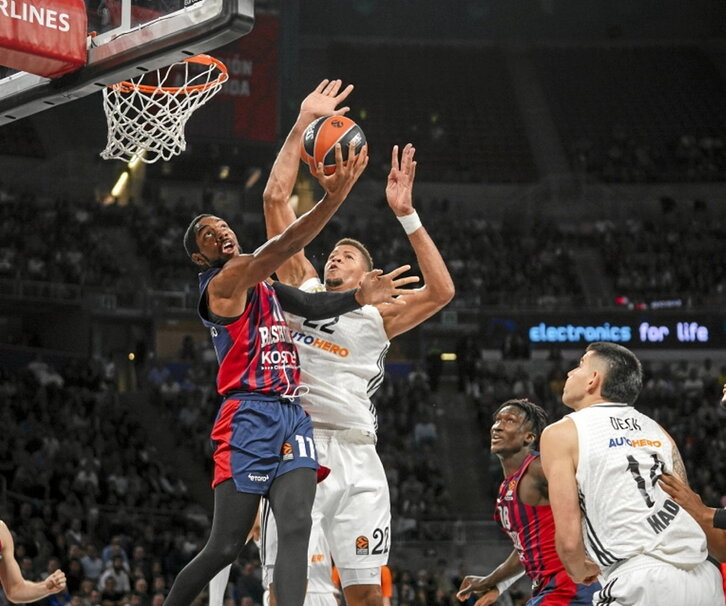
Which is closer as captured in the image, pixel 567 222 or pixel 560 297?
pixel 560 297

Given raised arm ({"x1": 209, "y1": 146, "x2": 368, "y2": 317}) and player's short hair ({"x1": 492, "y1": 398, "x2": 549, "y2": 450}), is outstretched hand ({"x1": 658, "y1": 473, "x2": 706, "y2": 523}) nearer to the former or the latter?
player's short hair ({"x1": 492, "y1": 398, "x2": 549, "y2": 450})

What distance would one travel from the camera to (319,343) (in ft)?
18.5

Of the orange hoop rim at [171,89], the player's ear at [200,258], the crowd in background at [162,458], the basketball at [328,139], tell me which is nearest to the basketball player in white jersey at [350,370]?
the basketball at [328,139]

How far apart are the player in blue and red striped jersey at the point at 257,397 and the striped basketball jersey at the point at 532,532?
1266 millimetres

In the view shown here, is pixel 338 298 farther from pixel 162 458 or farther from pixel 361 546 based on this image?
pixel 162 458

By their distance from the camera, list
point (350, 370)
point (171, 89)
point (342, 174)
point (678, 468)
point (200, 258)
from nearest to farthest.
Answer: point (678, 468)
point (342, 174)
point (200, 258)
point (350, 370)
point (171, 89)

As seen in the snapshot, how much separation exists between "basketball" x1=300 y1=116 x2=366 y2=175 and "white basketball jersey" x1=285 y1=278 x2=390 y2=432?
84cm

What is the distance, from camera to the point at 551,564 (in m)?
5.51

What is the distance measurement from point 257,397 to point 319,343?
2.54ft

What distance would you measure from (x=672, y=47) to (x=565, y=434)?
102 ft

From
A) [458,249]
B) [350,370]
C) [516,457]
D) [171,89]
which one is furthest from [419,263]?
[458,249]

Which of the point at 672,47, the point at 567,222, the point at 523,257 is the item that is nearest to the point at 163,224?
the point at 523,257

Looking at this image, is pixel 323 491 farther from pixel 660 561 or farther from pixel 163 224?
pixel 163 224

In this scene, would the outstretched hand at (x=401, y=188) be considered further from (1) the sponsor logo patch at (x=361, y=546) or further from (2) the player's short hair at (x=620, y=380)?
(1) the sponsor logo patch at (x=361, y=546)
